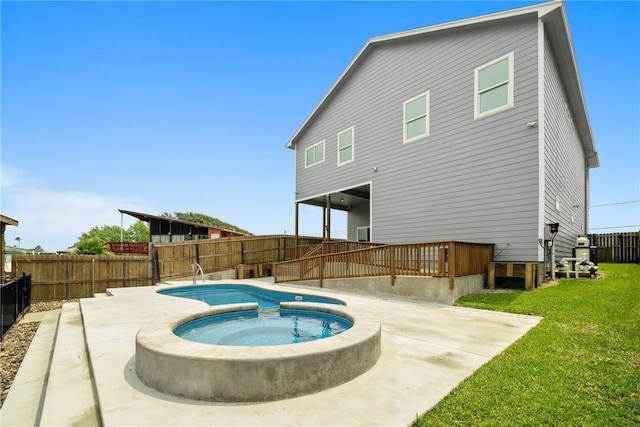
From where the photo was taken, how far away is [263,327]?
580cm

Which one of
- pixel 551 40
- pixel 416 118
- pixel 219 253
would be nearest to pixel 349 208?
pixel 219 253

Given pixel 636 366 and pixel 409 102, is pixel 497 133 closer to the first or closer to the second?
pixel 409 102

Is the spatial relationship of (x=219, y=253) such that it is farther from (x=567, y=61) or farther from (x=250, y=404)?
(x=567, y=61)

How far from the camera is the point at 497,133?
8750 mm

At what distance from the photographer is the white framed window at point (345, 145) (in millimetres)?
13664

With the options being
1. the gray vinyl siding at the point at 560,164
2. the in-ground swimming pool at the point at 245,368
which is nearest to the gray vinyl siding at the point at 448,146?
the gray vinyl siding at the point at 560,164

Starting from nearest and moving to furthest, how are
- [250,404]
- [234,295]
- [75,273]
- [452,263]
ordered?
[250,404], [452,263], [234,295], [75,273]

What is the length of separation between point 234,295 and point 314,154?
809 cm

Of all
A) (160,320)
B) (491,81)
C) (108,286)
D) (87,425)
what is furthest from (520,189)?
(108,286)

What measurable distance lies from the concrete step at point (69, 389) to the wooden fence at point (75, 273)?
7.59m

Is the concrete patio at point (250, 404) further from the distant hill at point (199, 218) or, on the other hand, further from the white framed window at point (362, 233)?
the distant hill at point (199, 218)

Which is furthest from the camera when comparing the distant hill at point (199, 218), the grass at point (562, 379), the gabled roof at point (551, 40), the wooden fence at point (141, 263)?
the distant hill at point (199, 218)

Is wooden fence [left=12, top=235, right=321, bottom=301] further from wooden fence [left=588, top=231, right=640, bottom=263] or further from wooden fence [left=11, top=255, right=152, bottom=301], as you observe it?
wooden fence [left=588, top=231, right=640, bottom=263]

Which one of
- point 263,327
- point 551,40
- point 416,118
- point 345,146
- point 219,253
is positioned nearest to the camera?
point 263,327
